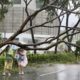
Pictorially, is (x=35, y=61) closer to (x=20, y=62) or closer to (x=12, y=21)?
(x=20, y=62)

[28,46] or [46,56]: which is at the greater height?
[28,46]

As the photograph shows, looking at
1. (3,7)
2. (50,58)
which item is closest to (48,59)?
(50,58)

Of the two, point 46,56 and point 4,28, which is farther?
point 4,28

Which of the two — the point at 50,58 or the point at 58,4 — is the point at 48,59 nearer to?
the point at 50,58

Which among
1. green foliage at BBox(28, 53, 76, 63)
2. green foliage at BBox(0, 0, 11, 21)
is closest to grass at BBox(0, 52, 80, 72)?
green foliage at BBox(28, 53, 76, 63)

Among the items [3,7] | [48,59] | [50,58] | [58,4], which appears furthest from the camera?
[50,58]

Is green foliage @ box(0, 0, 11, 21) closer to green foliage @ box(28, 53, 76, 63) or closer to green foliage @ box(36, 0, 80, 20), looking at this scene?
green foliage @ box(36, 0, 80, 20)

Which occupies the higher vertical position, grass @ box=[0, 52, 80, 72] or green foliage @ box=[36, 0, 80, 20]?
green foliage @ box=[36, 0, 80, 20]

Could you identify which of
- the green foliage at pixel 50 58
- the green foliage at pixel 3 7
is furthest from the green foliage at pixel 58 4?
the green foliage at pixel 50 58

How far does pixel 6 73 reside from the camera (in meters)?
20.9

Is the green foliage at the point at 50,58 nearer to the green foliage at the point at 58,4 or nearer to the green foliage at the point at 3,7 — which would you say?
the green foliage at the point at 58,4

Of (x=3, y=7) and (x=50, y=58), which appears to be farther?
(x=50, y=58)

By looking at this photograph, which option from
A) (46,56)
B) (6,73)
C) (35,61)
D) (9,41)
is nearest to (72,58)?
(46,56)

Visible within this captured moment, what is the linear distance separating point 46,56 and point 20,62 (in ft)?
52.7
